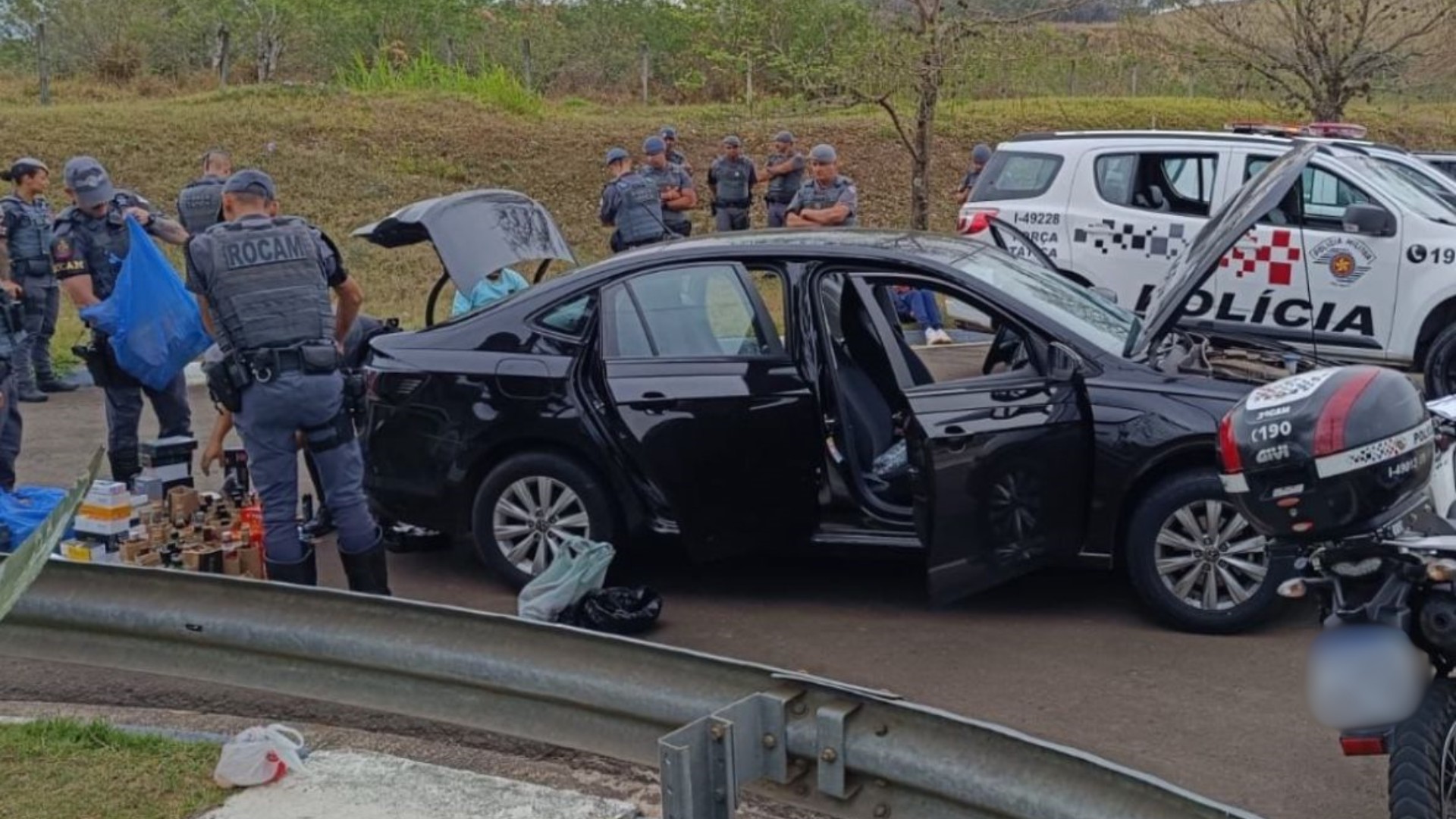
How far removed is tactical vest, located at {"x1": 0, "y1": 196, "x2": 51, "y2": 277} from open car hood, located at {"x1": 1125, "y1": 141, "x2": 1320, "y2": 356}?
8013 mm

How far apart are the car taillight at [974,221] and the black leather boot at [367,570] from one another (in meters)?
6.37

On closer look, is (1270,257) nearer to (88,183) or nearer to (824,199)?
(824,199)

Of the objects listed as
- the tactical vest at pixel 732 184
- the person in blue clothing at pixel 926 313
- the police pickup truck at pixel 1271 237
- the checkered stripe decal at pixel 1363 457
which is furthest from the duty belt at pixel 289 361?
the tactical vest at pixel 732 184

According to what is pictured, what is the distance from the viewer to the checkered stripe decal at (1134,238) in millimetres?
11109

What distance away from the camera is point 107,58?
86.9 ft

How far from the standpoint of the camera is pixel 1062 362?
6.13 meters

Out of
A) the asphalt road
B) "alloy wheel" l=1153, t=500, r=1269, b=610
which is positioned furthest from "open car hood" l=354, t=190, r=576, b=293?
"alloy wheel" l=1153, t=500, r=1269, b=610

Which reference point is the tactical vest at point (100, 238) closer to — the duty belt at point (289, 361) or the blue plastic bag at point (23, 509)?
Answer: the blue plastic bag at point (23, 509)

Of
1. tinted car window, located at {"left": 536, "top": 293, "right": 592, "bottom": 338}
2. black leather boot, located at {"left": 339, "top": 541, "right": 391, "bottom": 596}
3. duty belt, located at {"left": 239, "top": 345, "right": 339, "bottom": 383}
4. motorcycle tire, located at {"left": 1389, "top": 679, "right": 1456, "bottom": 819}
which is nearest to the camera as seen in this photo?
motorcycle tire, located at {"left": 1389, "top": 679, "right": 1456, "bottom": 819}

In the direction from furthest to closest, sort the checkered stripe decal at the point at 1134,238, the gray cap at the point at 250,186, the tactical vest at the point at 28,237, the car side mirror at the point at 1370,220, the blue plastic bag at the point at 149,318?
1. the checkered stripe decal at the point at 1134,238
2. the tactical vest at the point at 28,237
3. the car side mirror at the point at 1370,220
4. the blue plastic bag at the point at 149,318
5. the gray cap at the point at 250,186

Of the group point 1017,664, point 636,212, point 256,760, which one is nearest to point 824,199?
point 636,212

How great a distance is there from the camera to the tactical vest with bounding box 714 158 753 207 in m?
16.6

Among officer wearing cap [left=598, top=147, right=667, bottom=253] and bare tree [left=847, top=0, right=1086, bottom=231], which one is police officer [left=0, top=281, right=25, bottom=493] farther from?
bare tree [left=847, top=0, right=1086, bottom=231]

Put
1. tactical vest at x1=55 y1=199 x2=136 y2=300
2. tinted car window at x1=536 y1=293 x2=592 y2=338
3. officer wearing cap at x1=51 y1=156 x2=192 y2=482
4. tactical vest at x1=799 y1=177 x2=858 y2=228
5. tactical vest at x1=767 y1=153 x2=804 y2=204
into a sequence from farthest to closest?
1. tactical vest at x1=767 y1=153 x2=804 y2=204
2. tactical vest at x1=799 y1=177 x2=858 y2=228
3. tactical vest at x1=55 y1=199 x2=136 y2=300
4. officer wearing cap at x1=51 y1=156 x2=192 y2=482
5. tinted car window at x1=536 y1=293 x2=592 y2=338
